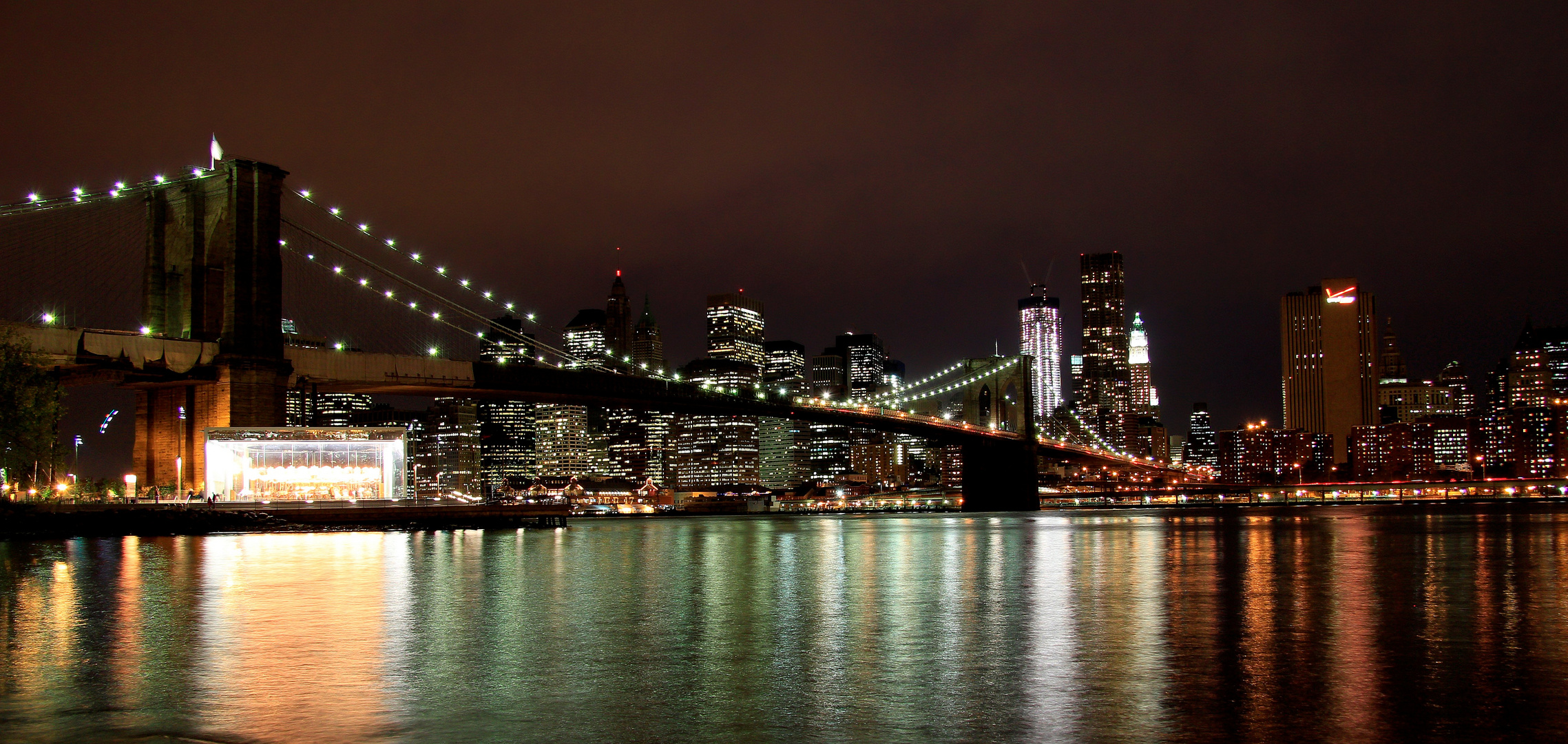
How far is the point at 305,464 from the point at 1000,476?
61609 mm

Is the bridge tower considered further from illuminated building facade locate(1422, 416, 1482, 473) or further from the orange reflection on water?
illuminated building facade locate(1422, 416, 1482, 473)

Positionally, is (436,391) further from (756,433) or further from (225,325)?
(756,433)

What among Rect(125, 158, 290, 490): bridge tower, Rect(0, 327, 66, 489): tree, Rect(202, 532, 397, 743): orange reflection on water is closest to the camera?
Rect(202, 532, 397, 743): orange reflection on water

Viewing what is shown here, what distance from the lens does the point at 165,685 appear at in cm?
1130

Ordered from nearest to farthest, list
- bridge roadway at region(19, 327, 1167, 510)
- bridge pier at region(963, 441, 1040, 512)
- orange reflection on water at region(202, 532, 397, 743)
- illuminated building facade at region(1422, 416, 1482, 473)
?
orange reflection on water at region(202, 532, 397, 743) → bridge roadway at region(19, 327, 1167, 510) → bridge pier at region(963, 441, 1040, 512) → illuminated building facade at region(1422, 416, 1482, 473)

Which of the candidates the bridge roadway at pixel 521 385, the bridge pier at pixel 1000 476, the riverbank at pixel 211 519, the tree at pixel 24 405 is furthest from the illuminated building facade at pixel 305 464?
the bridge pier at pixel 1000 476

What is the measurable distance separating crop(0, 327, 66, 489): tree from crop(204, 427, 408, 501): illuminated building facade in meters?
5.65

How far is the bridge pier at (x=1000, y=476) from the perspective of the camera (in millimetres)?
98750

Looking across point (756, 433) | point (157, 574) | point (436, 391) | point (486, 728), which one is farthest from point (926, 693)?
point (756, 433)

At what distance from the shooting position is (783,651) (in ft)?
44.0

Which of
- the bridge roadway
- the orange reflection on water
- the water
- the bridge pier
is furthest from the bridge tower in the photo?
the bridge pier

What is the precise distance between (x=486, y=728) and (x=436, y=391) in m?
54.7

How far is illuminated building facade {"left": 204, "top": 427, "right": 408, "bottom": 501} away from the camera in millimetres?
49281

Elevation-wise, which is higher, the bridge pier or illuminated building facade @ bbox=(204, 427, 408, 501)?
illuminated building facade @ bbox=(204, 427, 408, 501)
